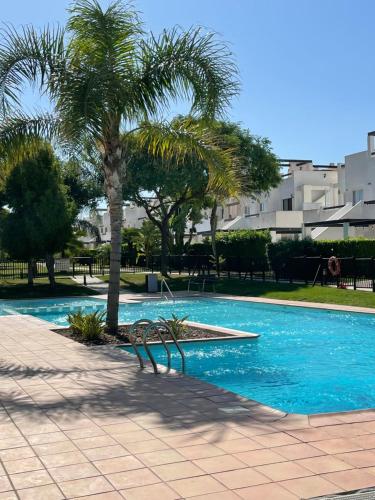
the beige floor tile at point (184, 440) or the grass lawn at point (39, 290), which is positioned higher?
the grass lawn at point (39, 290)

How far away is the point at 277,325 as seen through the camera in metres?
17.2

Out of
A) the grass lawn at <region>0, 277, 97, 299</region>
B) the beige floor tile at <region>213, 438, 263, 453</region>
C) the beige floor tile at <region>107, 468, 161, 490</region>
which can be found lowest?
the beige floor tile at <region>107, 468, 161, 490</region>

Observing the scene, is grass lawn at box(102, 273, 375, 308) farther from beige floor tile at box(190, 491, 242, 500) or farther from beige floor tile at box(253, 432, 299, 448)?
beige floor tile at box(190, 491, 242, 500)

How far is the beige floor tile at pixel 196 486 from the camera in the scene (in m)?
4.29

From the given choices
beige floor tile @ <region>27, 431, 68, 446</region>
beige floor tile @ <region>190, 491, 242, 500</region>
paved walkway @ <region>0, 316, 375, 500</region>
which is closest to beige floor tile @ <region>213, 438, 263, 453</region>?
paved walkway @ <region>0, 316, 375, 500</region>

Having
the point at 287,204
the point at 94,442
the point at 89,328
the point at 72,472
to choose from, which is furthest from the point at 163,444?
the point at 287,204

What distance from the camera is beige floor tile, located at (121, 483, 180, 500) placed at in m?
4.20

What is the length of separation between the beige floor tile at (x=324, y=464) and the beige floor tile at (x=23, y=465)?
205 cm

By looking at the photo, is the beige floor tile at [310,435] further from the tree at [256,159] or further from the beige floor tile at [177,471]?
the tree at [256,159]

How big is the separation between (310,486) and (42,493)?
187 centimetres

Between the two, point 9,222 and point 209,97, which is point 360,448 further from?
point 9,222

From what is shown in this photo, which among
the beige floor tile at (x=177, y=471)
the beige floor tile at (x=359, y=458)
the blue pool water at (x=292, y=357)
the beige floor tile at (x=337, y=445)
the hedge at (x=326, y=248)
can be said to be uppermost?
the hedge at (x=326, y=248)

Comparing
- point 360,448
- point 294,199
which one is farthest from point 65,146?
point 294,199

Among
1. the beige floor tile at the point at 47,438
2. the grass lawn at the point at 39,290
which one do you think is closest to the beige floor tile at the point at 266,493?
the beige floor tile at the point at 47,438
